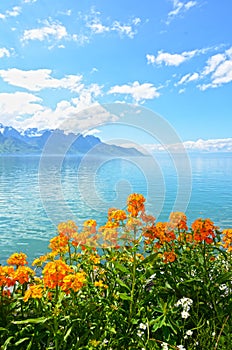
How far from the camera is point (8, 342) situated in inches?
62.4

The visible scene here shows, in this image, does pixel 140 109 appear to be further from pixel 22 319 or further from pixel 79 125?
pixel 22 319

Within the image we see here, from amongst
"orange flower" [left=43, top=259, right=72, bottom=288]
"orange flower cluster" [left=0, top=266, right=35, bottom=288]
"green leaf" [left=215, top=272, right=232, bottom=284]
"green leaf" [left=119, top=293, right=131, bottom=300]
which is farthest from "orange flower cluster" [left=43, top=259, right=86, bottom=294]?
"green leaf" [left=215, top=272, right=232, bottom=284]

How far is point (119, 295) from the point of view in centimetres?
183

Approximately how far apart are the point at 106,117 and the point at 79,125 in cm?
29

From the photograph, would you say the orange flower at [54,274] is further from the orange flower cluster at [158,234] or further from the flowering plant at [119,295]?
the orange flower cluster at [158,234]

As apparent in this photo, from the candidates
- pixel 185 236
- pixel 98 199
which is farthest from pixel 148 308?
pixel 98 199

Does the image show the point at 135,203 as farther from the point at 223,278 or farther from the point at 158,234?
the point at 223,278

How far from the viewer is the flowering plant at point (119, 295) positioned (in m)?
1.70

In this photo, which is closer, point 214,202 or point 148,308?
point 148,308

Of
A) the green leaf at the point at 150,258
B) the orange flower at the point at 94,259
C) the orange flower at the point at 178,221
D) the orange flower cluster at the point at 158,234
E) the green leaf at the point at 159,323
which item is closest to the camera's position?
the green leaf at the point at 159,323

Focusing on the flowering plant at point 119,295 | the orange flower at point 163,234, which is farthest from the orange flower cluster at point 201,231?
the orange flower at point 163,234

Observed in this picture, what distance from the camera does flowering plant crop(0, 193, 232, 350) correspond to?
1.70 meters

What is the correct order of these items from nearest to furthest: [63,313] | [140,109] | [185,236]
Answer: [63,313] → [185,236] → [140,109]

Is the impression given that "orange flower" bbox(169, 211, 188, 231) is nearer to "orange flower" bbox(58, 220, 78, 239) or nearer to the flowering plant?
the flowering plant
